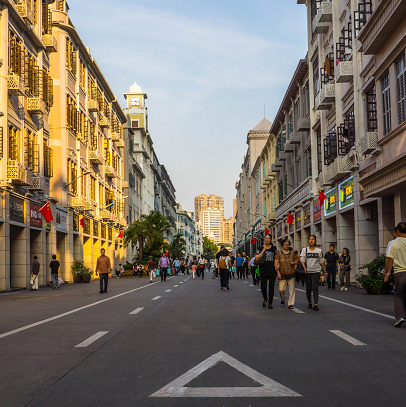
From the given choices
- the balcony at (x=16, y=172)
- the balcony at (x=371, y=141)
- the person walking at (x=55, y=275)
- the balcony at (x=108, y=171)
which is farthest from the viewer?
the balcony at (x=108, y=171)

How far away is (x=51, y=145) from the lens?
39.4 meters

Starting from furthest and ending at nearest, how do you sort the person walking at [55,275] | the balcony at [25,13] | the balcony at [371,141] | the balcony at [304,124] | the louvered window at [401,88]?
the balcony at [304,124] → the person walking at [55,275] → the balcony at [25,13] → the balcony at [371,141] → the louvered window at [401,88]

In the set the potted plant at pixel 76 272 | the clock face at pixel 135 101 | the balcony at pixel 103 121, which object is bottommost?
the potted plant at pixel 76 272

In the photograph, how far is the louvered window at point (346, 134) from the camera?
27.8 meters

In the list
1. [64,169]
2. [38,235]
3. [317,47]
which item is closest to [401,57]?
[317,47]

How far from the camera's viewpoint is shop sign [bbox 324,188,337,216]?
3194 centimetres

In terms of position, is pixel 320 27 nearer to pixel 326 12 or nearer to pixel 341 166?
pixel 326 12

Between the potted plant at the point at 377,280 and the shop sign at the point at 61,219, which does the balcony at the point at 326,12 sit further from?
the shop sign at the point at 61,219

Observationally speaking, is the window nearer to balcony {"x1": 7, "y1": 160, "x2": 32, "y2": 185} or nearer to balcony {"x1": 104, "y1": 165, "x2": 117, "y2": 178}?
balcony {"x1": 7, "y1": 160, "x2": 32, "y2": 185}

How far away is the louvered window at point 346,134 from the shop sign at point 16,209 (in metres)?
16.1

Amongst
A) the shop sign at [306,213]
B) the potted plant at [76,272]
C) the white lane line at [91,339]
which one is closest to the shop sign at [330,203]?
the shop sign at [306,213]

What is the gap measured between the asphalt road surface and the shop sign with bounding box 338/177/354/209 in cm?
1550

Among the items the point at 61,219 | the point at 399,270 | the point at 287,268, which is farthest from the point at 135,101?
the point at 399,270

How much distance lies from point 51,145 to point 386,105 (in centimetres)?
2415
